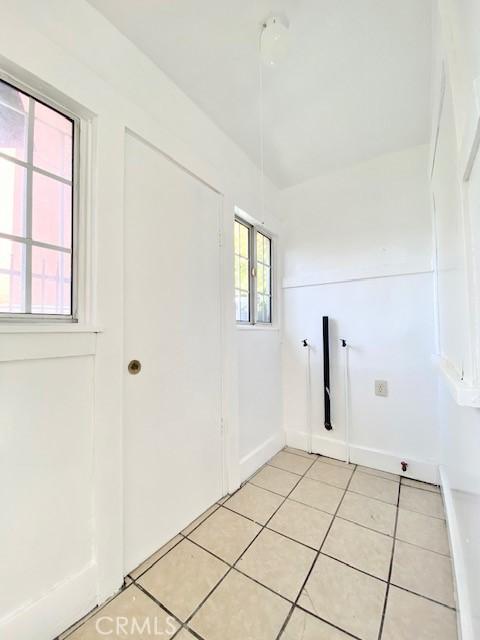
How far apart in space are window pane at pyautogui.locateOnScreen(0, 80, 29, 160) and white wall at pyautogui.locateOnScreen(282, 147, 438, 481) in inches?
81.8

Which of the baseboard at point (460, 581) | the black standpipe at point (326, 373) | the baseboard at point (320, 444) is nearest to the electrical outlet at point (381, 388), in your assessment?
the black standpipe at point (326, 373)

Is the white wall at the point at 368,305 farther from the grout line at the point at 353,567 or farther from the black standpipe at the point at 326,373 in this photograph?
the grout line at the point at 353,567

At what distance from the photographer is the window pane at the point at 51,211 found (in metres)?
1.04

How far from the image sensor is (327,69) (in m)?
1.50

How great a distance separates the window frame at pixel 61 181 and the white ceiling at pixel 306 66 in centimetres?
51

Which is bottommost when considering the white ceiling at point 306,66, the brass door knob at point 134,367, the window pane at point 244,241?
the brass door knob at point 134,367

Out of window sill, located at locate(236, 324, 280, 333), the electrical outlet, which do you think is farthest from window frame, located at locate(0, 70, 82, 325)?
the electrical outlet

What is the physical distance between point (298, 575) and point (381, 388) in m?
1.41

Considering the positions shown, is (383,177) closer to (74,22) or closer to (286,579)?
(74,22)

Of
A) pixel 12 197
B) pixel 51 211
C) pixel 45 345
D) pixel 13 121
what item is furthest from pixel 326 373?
pixel 13 121

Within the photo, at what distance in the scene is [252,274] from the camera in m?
2.42

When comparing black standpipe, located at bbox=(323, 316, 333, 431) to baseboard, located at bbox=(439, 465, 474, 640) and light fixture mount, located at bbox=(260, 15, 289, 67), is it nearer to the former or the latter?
baseboard, located at bbox=(439, 465, 474, 640)

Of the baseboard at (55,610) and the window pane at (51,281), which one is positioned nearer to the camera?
the baseboard at (55,610)

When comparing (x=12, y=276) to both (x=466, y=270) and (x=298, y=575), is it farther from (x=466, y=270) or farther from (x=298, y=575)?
(x=298, y=575)
